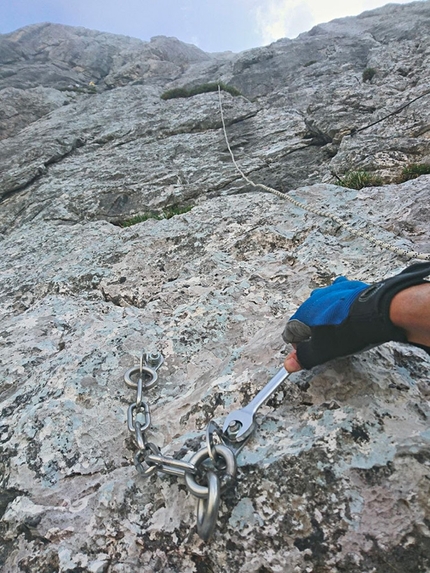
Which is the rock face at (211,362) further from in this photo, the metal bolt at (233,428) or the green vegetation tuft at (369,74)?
the green vegetation tuft at (369,74)

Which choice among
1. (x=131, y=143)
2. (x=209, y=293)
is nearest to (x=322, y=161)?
(x=209, y=293)

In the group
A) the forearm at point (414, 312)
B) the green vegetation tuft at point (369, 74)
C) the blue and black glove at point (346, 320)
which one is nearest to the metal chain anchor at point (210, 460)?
the blue and black glove at point (346, 320)

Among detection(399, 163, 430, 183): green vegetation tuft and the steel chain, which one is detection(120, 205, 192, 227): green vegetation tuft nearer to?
detection(399, 163, 430, 183): green vegetation tuft

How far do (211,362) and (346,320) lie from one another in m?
1.35

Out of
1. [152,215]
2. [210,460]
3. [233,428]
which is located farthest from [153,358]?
[152,215]

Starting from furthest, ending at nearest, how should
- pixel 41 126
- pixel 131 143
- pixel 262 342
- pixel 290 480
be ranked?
1. pixel 41 126
2. pixel 131 143
3. pixel 262 342
4. pixel 290 480

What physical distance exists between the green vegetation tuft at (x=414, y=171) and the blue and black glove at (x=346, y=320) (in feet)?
13.8

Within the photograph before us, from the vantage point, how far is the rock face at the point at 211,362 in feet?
5.34

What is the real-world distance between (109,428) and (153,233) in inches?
129

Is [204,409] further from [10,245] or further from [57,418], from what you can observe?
[10,245]

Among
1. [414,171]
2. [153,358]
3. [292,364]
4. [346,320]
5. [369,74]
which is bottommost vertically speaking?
[153,358]

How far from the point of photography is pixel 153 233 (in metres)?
5.21

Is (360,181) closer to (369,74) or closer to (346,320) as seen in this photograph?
(346,320)

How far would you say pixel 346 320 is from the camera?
1806mm
